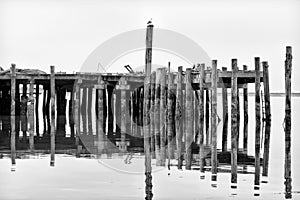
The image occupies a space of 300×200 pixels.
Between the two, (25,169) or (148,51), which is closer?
(148,51)

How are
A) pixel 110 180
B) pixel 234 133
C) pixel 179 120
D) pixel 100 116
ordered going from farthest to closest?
1. pixel 179 120
2. pixel 100 116
3. pixel 234 133
4. pixel 110 180

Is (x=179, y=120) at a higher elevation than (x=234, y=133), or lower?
higher

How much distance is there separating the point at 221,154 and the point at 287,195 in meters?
6.99

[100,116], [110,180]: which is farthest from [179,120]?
[110,180]

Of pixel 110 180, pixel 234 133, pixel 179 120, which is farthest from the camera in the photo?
pixel 179 120

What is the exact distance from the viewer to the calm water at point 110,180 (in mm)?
13281

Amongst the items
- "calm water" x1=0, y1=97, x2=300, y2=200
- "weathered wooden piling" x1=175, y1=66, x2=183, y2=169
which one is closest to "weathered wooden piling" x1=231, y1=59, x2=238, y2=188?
"calm water" x1=0, y1=97, x2=300, y2=200

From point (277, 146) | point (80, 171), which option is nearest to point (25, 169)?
point (80, 171)

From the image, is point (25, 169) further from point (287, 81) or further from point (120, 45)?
point (120, 45)

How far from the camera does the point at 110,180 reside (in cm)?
1505

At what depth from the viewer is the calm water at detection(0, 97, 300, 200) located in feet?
43.6

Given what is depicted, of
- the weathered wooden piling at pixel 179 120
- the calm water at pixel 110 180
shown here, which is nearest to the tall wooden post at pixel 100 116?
the calm water at pixel 110 180

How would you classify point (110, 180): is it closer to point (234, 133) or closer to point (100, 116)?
point (234, 133)

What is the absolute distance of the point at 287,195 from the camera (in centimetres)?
1334
